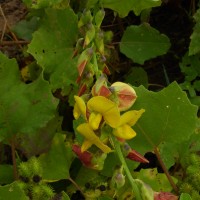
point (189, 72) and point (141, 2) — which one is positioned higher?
point (141, 2)

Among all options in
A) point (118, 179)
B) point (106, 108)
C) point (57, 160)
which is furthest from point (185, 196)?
point (57, 160)

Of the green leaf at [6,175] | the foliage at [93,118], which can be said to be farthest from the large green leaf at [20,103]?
the green leaf at [6,175]

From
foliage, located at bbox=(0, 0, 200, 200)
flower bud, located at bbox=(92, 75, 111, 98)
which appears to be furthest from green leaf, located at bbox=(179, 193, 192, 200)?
flower bud, located at bbox=(92, 75, 111, 98)

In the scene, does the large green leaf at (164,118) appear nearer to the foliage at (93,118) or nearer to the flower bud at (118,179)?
the foliage at (93,118)

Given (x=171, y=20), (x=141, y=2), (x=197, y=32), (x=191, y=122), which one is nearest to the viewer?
(x=191, y=122)

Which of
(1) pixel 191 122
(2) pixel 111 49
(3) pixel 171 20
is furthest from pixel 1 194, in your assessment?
(3) pixel 171 20

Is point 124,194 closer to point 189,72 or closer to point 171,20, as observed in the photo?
point 189,72
